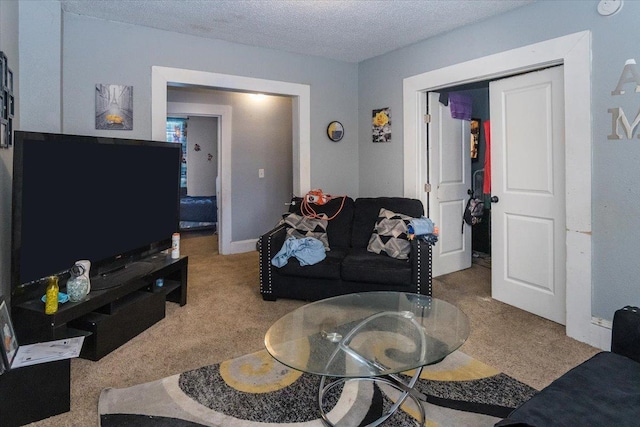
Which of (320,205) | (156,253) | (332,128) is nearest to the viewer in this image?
(156,253)

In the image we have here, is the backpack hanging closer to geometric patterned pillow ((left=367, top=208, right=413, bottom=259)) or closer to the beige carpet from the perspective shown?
the beige carpet

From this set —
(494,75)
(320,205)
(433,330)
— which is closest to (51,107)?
(320,205)

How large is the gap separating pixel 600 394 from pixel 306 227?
2671mm

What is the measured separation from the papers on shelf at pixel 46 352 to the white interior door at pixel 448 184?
3291 mm

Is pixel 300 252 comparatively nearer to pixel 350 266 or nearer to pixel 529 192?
pixel 350 266

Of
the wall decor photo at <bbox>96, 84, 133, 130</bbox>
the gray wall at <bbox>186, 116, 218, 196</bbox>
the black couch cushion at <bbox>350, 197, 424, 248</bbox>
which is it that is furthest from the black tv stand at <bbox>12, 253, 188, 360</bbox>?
the gray wall at <bbox>186, 116, 218, 196</bbox>

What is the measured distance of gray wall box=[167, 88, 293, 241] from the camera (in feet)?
17.8

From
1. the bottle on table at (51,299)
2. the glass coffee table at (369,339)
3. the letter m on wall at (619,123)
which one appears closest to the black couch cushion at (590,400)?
the glass coffee table at (369,339)

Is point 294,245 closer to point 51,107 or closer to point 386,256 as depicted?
point 386,256

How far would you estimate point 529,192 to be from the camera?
3252 mm

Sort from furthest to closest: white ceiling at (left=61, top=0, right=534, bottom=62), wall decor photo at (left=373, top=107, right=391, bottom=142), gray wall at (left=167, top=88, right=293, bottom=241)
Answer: gray wall at (left=167, top=88, right=293, bottom=241) < wall decor photo at (left=373, top=107, right=391, bottom=142) < white ceiling at (left=61, top=0, right=534, bottom=62)

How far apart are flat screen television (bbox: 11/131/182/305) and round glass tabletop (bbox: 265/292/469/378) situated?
1.36 metres

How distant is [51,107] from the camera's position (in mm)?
2842

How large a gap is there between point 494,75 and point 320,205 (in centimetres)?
194
